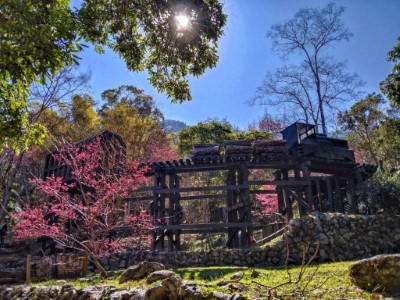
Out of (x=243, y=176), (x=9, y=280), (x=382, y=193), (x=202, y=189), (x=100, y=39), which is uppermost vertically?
(x=100, y=39)

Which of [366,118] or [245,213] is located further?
[366,118]

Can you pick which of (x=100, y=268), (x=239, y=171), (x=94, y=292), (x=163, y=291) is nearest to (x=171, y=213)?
(x=239, y=171)

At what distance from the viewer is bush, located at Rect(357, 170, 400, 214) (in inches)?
522

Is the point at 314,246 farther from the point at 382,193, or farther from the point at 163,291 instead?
the point at 163,291

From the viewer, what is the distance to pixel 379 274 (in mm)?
5359

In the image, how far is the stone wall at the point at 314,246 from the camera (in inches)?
444

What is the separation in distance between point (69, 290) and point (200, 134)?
16891 millimetres

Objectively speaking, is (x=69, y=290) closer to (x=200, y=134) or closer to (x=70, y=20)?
(x=70, y=20)

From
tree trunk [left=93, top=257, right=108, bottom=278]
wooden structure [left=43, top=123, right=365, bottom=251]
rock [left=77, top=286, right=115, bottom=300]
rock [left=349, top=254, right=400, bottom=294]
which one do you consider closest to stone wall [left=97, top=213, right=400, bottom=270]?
wooden structure [left=43, top=123, right=365, bottom=251]

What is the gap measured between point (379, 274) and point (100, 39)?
6529mm

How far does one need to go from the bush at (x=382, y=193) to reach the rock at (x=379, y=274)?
29.5 ft

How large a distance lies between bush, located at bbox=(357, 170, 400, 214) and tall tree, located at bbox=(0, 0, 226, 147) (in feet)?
33.6

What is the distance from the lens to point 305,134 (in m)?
16.0

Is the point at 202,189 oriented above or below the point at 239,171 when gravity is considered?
below
